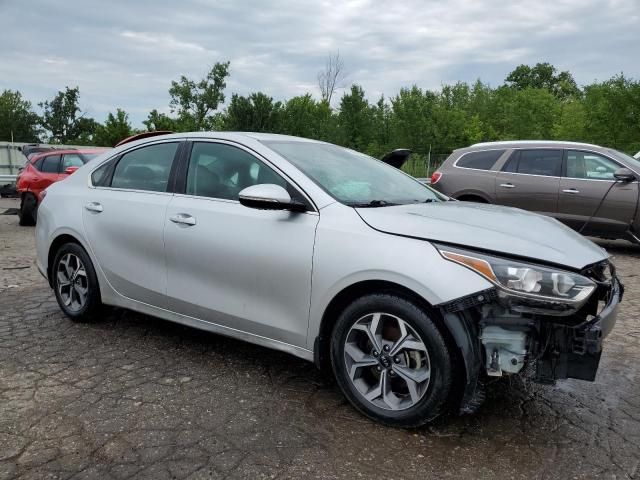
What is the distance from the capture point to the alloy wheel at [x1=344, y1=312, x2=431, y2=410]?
2.78 metres

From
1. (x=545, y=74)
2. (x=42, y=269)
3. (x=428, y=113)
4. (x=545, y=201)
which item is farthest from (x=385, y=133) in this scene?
(x=545, y=74)

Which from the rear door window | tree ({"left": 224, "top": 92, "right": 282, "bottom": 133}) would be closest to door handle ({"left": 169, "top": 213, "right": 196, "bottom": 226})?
the rear door window

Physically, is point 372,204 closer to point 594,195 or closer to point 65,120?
point 594,195

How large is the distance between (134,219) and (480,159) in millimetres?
6635

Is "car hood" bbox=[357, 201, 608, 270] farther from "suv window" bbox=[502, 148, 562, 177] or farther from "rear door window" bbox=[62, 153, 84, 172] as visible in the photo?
"rear door window" bbox=[62, 153, 84, 172]

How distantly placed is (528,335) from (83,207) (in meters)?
3.46

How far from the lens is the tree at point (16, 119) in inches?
2712

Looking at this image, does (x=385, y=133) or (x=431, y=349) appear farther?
(x=385, y=133)

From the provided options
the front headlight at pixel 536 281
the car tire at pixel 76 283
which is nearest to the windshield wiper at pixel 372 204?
the front headlight at pixel 536 281

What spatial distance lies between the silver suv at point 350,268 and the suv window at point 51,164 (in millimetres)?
8883

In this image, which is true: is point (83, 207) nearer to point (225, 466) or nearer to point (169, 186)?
point (169, 186)

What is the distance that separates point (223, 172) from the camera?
146 inches

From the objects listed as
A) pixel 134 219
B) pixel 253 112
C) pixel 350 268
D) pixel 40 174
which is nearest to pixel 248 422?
pixel 350 268

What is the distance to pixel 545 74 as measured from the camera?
7300 cm
